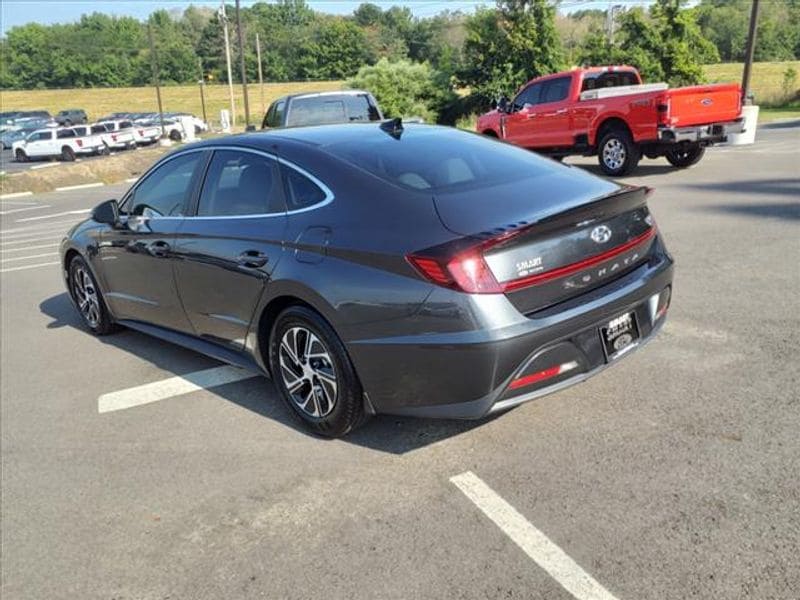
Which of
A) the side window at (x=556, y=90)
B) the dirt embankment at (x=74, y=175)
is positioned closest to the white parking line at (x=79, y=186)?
the dirt embankment at (x=74, y=175)

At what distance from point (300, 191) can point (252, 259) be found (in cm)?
48

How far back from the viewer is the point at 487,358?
3057mm

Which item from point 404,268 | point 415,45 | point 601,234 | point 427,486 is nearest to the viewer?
point 404,268

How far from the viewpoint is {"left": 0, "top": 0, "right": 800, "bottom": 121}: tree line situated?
3131 cm

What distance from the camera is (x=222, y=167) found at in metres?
4.50

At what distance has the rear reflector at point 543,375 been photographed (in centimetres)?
318

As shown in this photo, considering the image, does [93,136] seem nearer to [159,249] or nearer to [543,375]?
[159,249]

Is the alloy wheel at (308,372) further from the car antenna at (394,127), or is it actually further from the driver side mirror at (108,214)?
the driver side mirror at (108,214)

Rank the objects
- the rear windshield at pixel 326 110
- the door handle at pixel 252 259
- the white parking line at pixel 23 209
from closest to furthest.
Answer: the door handle at pixel 252 259
the rear windshield at pixel 326 110
the white parking line at pixel 23 209

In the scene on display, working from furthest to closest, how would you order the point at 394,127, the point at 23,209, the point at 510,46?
the point at 510,46
the point at 23,209
the point at 394,127

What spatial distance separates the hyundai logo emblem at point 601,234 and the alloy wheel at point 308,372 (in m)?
1.46

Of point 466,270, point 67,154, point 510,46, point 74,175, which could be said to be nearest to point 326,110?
point 466,270

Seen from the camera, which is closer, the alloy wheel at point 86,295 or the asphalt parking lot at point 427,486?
the asphalt parking lot at point 427,486

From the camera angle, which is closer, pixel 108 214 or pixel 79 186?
pixel 108 214
